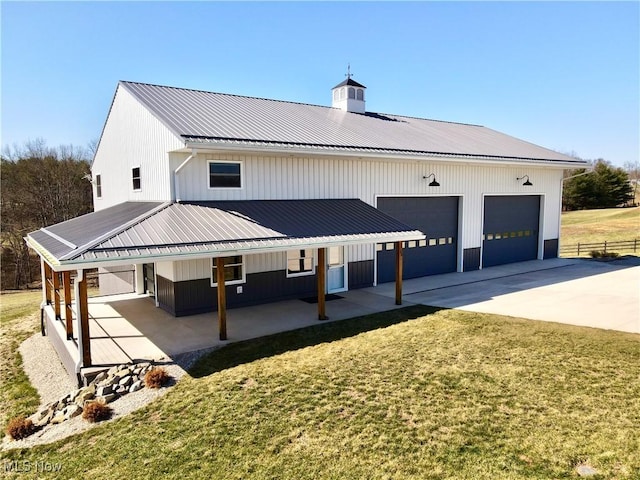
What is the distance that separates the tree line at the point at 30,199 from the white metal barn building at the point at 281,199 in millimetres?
15488

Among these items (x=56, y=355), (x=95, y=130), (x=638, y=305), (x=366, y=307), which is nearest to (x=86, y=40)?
(x=56, y=355)

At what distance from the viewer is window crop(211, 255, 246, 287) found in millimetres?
11883

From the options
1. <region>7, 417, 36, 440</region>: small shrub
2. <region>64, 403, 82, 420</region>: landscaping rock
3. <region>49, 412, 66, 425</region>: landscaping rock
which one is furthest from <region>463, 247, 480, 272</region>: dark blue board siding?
<region>7, 417, 36, 440</region>: small shrub

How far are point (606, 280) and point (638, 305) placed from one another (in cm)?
420

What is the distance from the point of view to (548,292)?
44.8 ft

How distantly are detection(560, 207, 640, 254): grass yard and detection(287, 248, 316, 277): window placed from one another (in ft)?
78.7

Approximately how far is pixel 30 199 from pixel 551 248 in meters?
33.8

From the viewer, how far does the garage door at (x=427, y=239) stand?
15484 millimetres

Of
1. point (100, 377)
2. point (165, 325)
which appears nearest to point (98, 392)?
point (100, 377)

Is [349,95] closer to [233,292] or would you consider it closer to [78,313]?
[233,292]

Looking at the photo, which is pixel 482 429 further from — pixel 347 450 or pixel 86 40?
pixel 86 40

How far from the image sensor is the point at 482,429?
5664 millimetres

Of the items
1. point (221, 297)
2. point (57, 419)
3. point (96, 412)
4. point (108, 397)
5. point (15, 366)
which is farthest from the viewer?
point (15, 366)

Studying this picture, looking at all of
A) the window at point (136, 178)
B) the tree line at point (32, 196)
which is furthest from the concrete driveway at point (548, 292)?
the tree line at point (32, 196)
